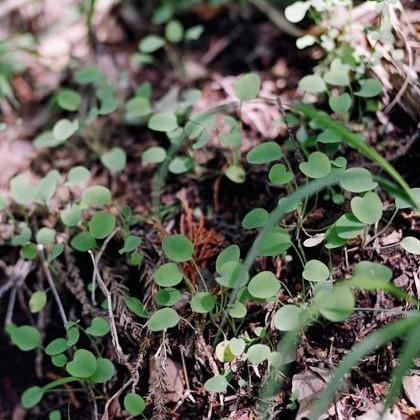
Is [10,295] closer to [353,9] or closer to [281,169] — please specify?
[281,169]

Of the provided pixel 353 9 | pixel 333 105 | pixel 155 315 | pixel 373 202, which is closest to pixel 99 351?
pixel 155 315

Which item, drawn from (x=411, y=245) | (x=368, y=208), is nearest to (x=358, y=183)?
(x=368, y=208)

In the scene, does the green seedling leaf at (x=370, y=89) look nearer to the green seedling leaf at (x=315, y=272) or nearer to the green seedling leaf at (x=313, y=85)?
the green seedling leaf at (x=313, y=85)

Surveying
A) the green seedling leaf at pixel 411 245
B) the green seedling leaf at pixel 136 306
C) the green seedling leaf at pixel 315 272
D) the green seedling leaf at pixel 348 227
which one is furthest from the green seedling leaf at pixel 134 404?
the green seedling leaf at pixel 411 245

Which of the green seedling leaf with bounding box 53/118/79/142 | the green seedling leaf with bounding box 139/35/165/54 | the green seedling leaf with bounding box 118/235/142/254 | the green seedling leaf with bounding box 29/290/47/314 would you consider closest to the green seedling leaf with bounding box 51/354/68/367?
the green seedling leaf with bounding box 29/290/47/314

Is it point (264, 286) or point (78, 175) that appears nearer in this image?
point (264, 286)

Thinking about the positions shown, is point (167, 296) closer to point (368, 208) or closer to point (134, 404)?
point (134, 404)
